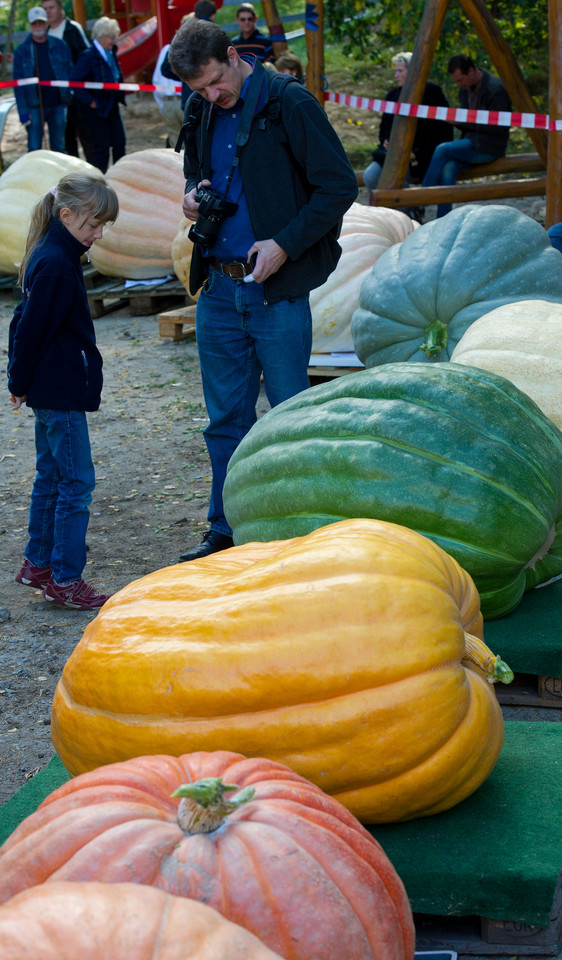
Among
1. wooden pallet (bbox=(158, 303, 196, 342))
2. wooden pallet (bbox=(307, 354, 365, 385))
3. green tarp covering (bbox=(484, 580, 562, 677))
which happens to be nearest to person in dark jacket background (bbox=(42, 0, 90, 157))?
wooden pallet (bbox=(158, 303, 196, 342))

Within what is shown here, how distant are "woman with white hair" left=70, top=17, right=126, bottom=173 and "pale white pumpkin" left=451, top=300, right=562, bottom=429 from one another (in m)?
8.76

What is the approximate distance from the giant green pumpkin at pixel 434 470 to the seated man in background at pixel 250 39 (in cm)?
800

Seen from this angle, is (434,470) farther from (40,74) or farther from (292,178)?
(40,74)

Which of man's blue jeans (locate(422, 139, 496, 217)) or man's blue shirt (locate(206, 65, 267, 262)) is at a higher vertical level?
man's blue shirt (locate(206, 65, 267, 262))

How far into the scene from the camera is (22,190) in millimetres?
8672

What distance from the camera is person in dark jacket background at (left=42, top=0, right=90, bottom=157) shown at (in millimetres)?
11500

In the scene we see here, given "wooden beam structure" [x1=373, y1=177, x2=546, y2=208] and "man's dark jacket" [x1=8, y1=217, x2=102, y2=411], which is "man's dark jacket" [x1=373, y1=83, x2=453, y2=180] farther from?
"man's dark jacket" [x1=8, y1=217, x2=102, y2=411]

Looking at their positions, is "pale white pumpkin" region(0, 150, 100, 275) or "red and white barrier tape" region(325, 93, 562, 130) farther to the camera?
"pale white pumpkin" region(0, 150, 100, 275)

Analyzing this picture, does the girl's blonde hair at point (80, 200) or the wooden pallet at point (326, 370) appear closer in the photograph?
the girl's blonde hair at point (80, 200)

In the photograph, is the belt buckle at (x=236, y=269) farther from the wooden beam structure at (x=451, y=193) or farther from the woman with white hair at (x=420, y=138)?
the woman with white hair at (x=420, y=138)

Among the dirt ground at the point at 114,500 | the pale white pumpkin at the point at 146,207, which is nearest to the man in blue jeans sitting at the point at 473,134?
the pale white pumpkin at the point at 146,207

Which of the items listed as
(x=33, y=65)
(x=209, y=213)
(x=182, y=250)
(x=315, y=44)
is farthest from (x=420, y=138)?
(x=209, y=213)

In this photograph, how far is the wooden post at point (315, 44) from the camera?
9.29 meters

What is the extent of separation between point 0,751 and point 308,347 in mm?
2062
